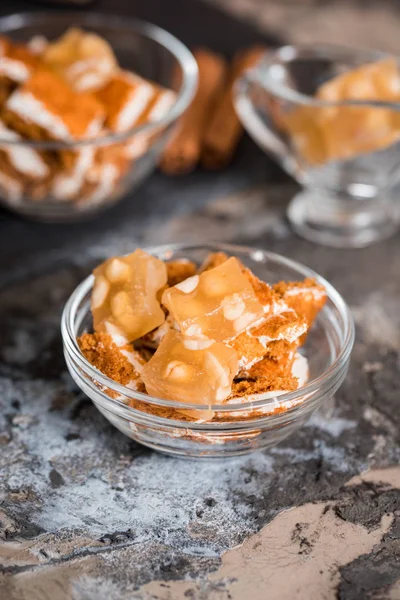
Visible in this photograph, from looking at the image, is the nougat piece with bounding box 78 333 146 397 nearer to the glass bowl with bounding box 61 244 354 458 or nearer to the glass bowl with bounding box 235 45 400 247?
the glass bowl with bounding box 61 244 354 458

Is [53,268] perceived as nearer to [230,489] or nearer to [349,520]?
[230,489]

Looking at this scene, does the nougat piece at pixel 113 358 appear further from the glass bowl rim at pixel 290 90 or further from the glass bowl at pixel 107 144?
the glass bowl rim at pixel 290 90

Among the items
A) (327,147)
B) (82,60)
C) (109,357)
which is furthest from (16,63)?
(109,357)

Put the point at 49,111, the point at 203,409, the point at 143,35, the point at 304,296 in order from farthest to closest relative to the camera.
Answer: the point at 143,35
the point at 49,111
the point at 304,296
the point at 203,409

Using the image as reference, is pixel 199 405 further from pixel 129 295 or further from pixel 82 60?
pixel 82 60

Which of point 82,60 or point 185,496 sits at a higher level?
point 82,60
